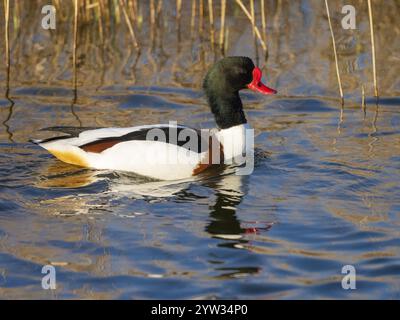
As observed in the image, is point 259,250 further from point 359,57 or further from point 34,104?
point 359,57

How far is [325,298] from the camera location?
6508mm

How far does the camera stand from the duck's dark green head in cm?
981

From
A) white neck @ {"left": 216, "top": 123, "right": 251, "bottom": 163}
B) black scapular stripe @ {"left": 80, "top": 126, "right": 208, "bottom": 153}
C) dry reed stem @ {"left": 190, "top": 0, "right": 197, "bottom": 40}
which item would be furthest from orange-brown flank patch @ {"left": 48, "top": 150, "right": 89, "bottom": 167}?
dry reed stem @ {"left": 190, "top": 0, "right": 197, "bottom": 40}

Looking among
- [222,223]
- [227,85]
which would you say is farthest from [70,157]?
[222,223]

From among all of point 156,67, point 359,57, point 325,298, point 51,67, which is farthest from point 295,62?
point 325,298

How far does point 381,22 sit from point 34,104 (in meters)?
5.43

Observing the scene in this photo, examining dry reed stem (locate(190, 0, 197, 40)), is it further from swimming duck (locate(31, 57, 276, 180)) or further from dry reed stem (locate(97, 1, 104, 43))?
swimming duck (locate(31, 57, 276, 180))

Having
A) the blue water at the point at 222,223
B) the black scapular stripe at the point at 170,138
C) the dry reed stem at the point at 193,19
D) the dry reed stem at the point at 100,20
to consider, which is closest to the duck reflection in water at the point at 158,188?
the blue water at the point at 222,223

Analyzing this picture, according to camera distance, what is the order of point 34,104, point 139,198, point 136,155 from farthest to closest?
1. point 34,104
2. point 136,155
3. point 139,198

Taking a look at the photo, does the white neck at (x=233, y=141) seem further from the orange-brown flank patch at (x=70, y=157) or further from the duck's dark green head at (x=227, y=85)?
the orange-brown flank patch at (x=70, y=157)

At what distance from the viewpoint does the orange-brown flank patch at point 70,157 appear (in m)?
9.41

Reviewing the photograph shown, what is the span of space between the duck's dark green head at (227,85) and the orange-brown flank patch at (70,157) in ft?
4.79

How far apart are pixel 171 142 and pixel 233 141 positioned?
817 mm

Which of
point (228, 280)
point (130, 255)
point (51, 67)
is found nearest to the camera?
point (228, 280)
